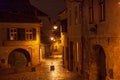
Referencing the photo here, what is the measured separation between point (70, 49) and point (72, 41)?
1564 millimetres

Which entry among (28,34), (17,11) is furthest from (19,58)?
(17,11)

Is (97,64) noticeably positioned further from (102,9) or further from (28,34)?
(28,34)

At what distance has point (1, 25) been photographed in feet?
127

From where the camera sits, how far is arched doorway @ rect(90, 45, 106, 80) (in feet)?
73.7

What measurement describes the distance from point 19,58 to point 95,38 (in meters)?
21.0

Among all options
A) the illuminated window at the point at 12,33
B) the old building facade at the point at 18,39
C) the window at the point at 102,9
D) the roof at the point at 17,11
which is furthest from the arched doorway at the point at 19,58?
the window at the point at 102,9

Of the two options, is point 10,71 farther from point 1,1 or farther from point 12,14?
point 1,1

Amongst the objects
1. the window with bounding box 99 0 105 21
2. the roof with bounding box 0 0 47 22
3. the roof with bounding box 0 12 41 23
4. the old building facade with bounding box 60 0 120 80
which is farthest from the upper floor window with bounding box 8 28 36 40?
the window with bounding box 99 0 105 21

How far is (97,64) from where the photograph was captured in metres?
23.2

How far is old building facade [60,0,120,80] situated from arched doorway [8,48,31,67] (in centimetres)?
1016

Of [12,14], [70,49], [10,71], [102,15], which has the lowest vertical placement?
[10,71]

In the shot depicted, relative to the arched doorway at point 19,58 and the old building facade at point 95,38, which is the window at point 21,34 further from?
the old building facade at point 95,38

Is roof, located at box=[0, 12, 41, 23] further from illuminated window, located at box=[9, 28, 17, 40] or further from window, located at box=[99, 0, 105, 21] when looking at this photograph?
window, located at box=[99, 0, 105, 21]

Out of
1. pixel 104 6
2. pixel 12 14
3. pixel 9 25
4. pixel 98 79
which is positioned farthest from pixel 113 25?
pixel 12 14
